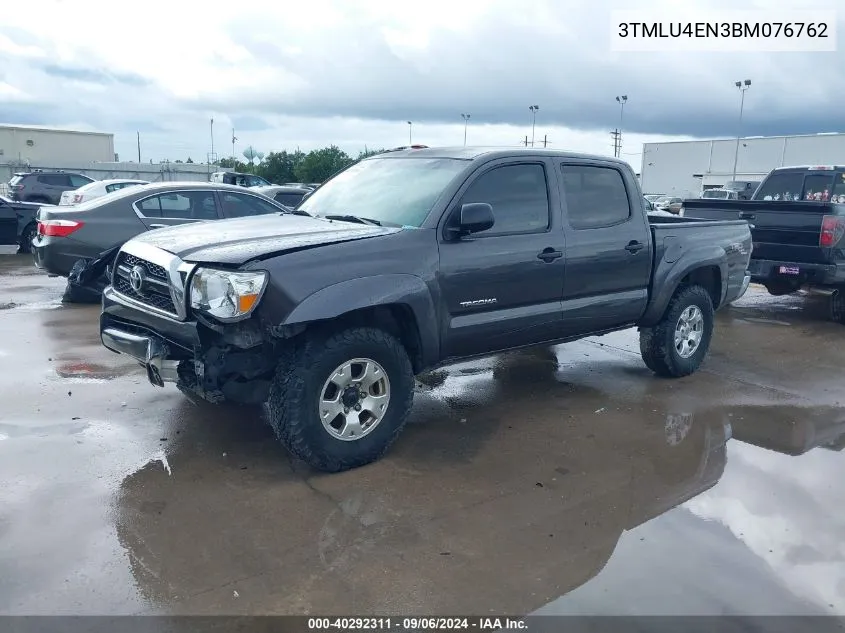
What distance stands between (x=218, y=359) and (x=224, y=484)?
759mm

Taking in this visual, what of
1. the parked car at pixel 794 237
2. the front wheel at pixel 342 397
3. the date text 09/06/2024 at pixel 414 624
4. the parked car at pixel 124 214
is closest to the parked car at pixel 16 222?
the parked car at pixel 124 214

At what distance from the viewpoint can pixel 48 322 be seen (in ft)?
27.0

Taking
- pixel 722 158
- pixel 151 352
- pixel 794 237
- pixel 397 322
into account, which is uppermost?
pixel 722 158

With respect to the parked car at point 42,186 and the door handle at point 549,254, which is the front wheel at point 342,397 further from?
the parked car at point 42,186

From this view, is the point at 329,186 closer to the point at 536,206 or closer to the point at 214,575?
the point at 536,206

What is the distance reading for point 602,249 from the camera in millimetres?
5598

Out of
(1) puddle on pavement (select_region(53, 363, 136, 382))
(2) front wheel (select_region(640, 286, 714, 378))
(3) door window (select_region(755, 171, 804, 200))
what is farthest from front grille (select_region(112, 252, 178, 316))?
(3) door window (select_region(755, 171, 804, 200))

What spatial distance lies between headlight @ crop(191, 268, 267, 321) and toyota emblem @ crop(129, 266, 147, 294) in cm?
71

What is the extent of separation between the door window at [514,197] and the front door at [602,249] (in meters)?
0.24

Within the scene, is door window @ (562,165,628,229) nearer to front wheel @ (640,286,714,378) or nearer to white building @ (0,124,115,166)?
front wheel @ (640,286,714,378)

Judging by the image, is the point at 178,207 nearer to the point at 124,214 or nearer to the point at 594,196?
the point at 124,214

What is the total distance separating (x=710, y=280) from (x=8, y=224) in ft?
41.6

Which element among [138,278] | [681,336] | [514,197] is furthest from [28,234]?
[681,336]

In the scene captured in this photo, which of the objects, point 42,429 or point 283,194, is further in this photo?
point 283,194
